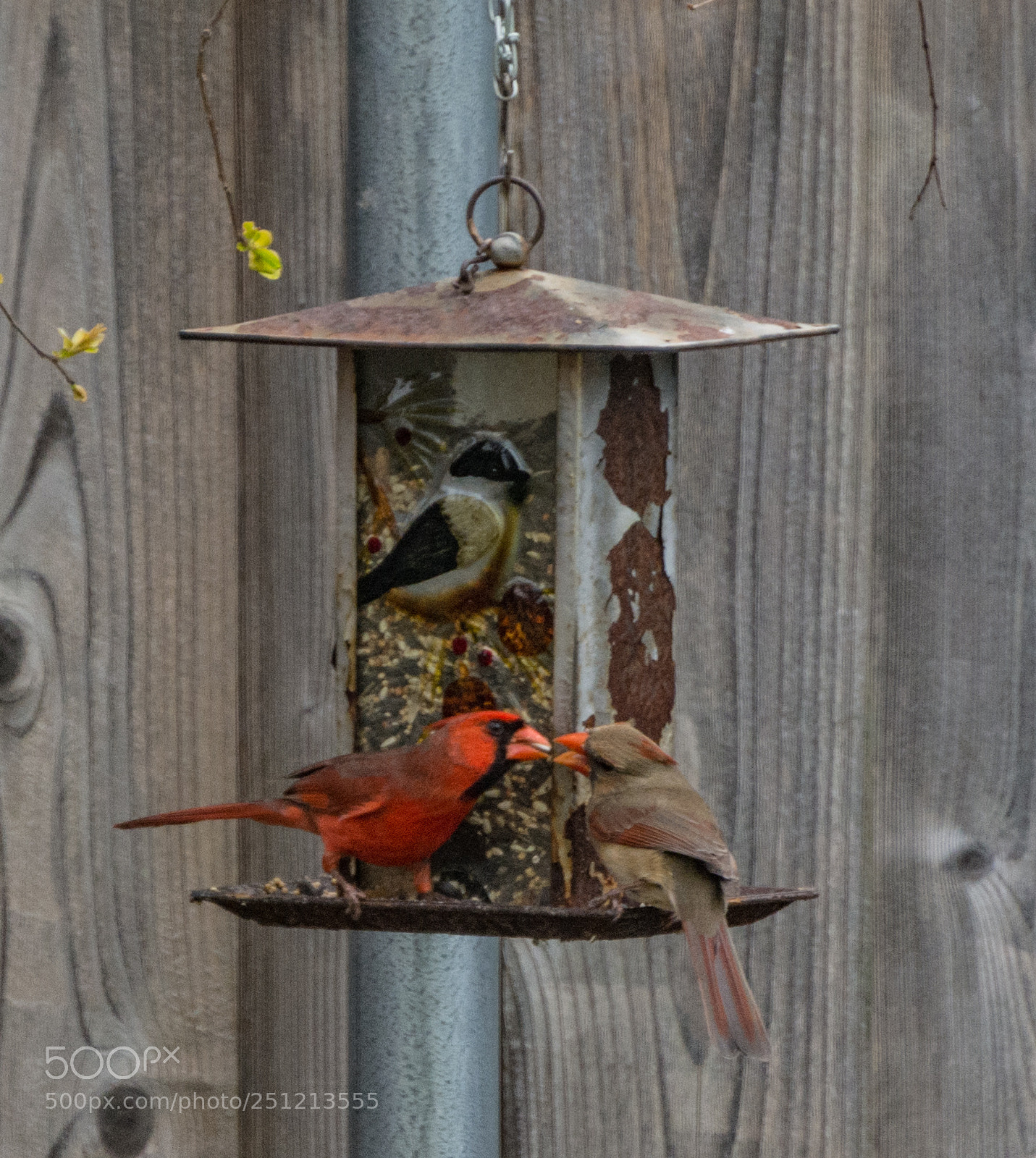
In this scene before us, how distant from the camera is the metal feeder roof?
219cm

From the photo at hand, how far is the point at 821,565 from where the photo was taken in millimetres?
2879

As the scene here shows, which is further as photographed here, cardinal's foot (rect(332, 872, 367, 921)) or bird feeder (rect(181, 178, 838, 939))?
bird feeder (rect(181, 178, 838, 939))

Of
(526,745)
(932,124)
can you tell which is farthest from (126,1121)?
(932,124)

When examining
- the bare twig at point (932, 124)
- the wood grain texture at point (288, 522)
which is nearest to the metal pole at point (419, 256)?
the wood grain texture at point (288, 522)

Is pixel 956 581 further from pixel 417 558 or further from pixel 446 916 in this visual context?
pixel 446 916

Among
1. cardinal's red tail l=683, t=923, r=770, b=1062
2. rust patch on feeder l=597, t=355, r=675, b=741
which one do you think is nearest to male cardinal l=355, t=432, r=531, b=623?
rust patch on feeder l=597, t=355, r=675, b=741

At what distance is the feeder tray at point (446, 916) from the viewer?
7.00 ft

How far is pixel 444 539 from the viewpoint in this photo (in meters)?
2.48

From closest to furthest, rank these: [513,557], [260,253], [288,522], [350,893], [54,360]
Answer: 1. [54,360]
2. [260,253]
3. [350,893]
4. [513,557]
5. [288,522]

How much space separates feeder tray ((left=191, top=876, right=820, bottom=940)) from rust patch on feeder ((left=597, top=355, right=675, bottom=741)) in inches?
13.3

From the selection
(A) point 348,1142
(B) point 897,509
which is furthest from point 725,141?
(A) point 348,1142

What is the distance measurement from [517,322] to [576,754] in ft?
2.01

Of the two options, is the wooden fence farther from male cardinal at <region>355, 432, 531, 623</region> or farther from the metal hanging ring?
the metal hanging ring

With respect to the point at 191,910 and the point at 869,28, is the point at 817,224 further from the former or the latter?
the point at 191,910
